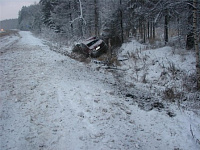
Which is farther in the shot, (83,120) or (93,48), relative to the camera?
(93,48)

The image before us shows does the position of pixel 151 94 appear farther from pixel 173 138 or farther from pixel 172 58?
pixel 172 58

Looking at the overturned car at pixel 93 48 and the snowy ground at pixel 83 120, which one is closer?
the snowy ground at pixel 83 120

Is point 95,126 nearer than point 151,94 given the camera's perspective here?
Yes

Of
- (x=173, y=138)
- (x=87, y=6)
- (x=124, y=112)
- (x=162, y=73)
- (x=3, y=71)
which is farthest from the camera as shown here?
(x=87, y=6)

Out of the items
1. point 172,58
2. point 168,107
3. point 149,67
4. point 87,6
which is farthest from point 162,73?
point 87,6

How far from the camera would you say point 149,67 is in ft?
32.3

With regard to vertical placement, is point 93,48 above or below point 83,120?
above

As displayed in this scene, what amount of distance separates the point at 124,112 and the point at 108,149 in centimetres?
177

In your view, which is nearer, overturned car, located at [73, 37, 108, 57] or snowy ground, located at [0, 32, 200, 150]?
snowy ground, located at [0, 32, 200, 150]

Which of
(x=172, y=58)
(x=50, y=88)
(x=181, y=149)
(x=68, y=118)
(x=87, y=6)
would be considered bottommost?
(x=181, y=149)

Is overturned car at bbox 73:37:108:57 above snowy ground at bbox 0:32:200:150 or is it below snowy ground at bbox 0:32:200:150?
above

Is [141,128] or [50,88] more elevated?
[50,88]

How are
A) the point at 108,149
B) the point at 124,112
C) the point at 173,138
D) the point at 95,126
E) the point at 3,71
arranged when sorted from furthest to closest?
the point at 3,71 → the point at 124,112 → the point at 95,126 → the point at 173,138 → the point at 108,149

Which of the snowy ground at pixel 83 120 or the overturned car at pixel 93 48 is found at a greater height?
the overturned car at pixel 93 48
